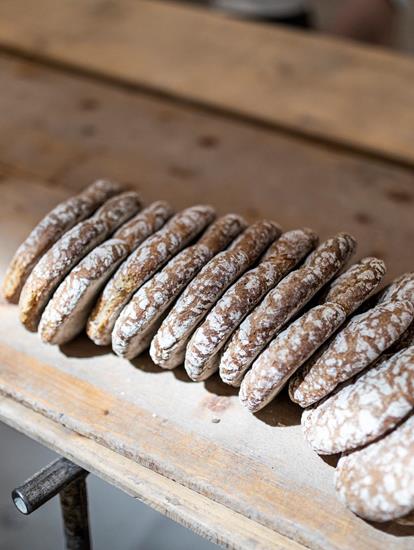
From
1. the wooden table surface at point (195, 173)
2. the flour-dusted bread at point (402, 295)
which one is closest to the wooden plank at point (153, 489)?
the wooden table surface at point (195, 173)

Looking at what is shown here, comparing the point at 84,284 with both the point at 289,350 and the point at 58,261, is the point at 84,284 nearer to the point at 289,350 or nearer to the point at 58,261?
the point at 58,261

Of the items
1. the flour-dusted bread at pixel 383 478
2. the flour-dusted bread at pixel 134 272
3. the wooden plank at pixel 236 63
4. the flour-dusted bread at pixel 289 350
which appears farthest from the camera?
the wooden plank at pixel 236 63

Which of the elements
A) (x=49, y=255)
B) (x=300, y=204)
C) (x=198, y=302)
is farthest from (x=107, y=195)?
(x=300, y=204)

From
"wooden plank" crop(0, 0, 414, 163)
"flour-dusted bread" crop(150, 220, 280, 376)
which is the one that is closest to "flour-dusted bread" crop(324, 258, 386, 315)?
"flour-dusted bread" crop(150, 220, 280, 376)

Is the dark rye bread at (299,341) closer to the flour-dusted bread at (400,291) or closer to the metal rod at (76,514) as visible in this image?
the flour-dusted bread at (400,291)

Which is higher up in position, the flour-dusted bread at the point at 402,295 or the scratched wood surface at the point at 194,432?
the flour-dusted bread at the point at 402,295

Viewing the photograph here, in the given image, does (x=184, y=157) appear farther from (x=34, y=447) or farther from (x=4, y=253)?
(x=34, y=447)
